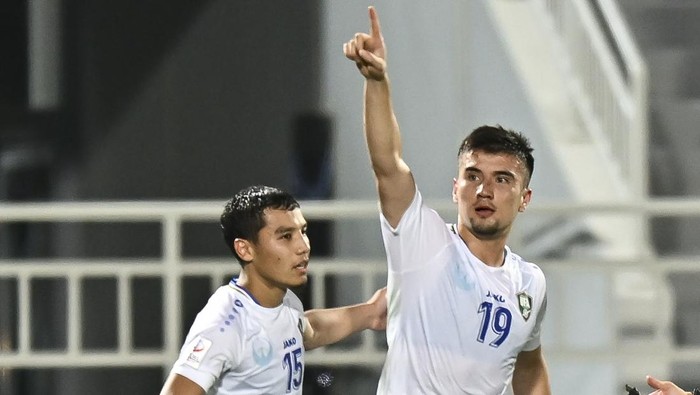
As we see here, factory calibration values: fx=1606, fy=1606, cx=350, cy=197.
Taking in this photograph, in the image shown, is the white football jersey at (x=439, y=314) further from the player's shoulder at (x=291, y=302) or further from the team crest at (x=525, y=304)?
the player's shoulder at (x=291, y=302)

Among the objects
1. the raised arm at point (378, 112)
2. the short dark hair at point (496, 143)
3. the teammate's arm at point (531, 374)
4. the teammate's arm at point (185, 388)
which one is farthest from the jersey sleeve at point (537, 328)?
the teammate's arm at point (185, 388)

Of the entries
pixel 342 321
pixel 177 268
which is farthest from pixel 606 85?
pixel 342 321

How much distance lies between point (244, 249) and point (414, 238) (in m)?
0.34

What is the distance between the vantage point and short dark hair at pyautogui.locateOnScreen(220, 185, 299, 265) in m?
3.13

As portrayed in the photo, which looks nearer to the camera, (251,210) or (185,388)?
(185,388)

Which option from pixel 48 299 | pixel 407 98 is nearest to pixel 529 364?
pixel 48 299

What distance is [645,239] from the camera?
6777 mm

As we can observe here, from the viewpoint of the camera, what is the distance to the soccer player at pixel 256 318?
2965 millimetres

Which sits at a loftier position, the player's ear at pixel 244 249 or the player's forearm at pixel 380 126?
the player's forearm at pixel 380 126

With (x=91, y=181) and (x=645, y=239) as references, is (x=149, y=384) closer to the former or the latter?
(x=91, y=181)

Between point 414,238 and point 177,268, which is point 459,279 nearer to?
point 414,238

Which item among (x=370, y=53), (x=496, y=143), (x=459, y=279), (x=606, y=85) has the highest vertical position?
(x=606, y=85)

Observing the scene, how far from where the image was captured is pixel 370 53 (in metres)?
2.89

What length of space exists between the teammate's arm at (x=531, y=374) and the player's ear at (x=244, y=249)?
0.63 metres
